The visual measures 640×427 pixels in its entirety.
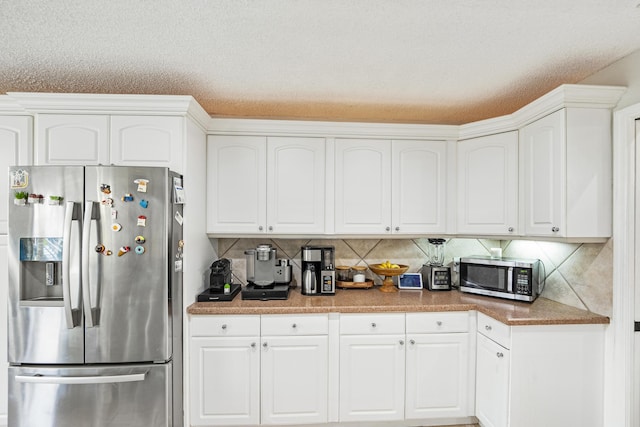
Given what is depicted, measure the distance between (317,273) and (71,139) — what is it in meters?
1.92

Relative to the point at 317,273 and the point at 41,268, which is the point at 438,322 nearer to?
the point at 317,273

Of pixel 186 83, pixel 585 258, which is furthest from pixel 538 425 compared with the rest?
pixel 186 83

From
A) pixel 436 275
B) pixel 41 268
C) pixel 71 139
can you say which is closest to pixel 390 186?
pixel 436 275

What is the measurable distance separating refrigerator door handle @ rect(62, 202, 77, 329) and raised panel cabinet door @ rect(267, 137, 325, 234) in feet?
4.10

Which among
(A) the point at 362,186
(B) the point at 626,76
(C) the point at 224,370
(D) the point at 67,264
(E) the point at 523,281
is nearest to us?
(D) the point at 67,264

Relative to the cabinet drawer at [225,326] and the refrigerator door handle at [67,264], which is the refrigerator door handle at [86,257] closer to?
the refrigerator door handle at [67,264]

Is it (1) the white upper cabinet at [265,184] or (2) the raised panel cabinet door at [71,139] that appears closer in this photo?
(2) the raised panel cabinet door at [71,139]

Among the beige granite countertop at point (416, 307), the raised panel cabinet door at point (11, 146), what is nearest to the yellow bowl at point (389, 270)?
the beige granite countertop at point (416, 307)

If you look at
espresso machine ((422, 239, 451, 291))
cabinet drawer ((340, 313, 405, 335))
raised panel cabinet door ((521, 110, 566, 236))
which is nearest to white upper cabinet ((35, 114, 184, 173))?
cabinet drawer ((340, 313, 405, 335))

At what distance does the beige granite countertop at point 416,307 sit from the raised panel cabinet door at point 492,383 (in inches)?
8.7

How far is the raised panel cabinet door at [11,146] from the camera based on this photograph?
211 centimetres

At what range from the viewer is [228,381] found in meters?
2.15

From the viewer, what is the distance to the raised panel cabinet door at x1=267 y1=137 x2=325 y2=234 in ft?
8.32

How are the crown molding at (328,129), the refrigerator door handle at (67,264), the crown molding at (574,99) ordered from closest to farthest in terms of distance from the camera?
1. the refrigerator door handle at (67,264)
2. the crown molding at (574,99)
3. the crown molding at (328,129)
